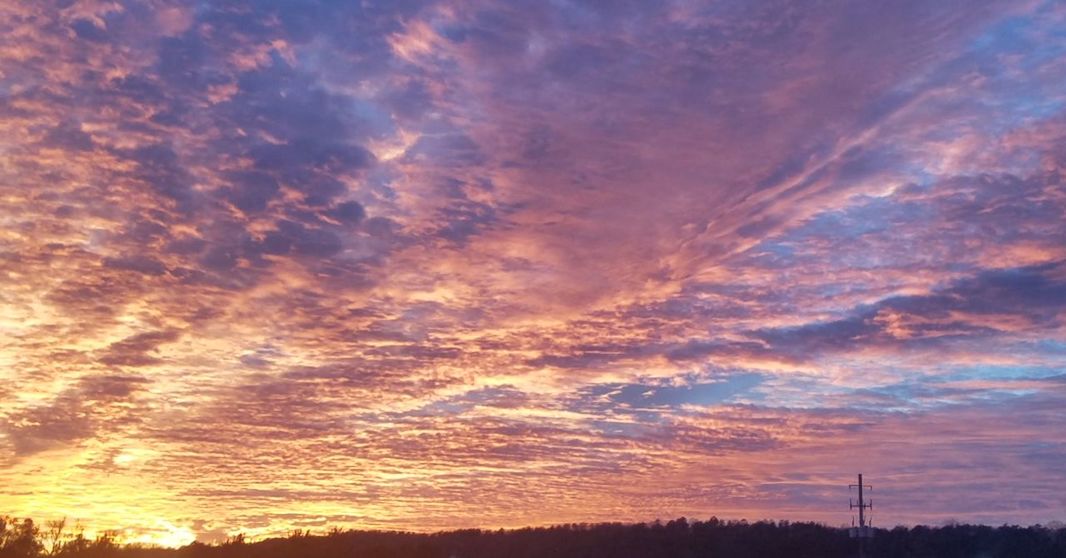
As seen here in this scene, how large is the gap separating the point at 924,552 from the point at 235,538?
6564 cm

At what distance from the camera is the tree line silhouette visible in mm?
69938

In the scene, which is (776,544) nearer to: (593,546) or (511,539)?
(593,546)

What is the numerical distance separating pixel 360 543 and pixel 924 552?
4989 centimetres

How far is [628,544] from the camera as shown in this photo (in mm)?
83125

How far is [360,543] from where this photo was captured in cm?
10050

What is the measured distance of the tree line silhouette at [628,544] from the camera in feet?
229

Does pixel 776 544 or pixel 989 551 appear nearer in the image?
pixel 989 551

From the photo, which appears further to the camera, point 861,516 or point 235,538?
point 235,538

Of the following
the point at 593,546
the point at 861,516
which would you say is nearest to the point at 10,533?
the point at 593,546

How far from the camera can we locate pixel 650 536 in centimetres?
8331

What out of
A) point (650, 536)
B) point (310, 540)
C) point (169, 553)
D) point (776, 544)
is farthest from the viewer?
point (169, 553)

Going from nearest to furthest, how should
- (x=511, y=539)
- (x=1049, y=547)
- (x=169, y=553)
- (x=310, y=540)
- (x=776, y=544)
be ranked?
1. (x=1049, y=547)
2. (x=776, y=544)
3. (x=511, y=539)
4. (x=310, y=540)
5. (x=169, y=553)

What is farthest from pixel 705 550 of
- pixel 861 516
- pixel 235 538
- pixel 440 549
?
pixel 235 538

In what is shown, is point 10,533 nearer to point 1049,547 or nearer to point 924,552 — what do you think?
point 924,552
